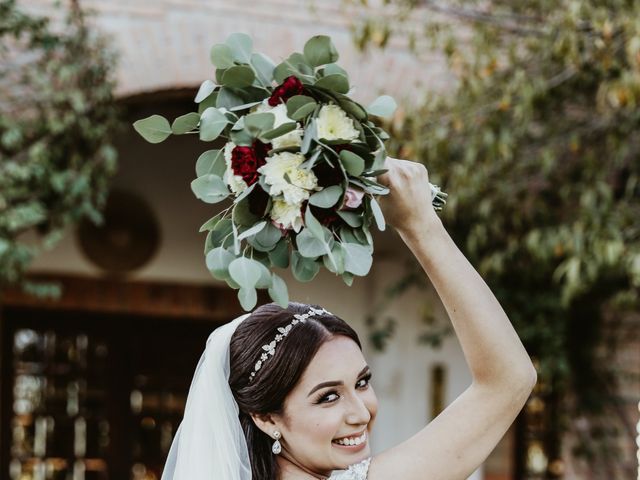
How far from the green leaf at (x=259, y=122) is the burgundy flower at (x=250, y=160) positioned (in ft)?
0.14

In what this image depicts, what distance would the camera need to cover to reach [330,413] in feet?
6.01

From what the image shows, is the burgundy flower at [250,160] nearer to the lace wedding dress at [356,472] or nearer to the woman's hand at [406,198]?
the woman's hand at [406,198]

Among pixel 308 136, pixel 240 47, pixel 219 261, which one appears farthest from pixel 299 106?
pixel 219 261

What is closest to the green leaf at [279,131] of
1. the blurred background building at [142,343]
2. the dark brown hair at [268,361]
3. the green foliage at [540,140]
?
the dark brown hair at [268,361]

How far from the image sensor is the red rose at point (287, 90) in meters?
1.68

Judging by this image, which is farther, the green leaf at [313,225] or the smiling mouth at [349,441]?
the smiling mouth at [349,441]

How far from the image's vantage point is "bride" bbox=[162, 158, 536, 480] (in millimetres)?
1684

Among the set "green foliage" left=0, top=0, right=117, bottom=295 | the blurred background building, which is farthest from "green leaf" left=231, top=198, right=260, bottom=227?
the blurred background building

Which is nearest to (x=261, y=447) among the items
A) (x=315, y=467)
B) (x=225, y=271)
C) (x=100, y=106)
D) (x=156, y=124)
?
(x=315, y=467)

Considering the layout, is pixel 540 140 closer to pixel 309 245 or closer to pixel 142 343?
pixel 142 343

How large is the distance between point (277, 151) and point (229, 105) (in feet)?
0.38

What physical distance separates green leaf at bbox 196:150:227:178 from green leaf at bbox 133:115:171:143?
0.23 ft

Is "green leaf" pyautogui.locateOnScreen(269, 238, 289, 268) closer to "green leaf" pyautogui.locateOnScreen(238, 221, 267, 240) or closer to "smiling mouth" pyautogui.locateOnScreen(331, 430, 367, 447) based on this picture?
"green leaf" pyautogui.locateOnScreen(238, 221, 267, 240)

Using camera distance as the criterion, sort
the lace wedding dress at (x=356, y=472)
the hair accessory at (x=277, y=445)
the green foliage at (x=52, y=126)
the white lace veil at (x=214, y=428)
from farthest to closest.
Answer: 1. the green foliage at (x=52, y=126)
2. the white lace veil at (x=214, y=428)
3. the hair accessory at (x=277, y=445)
4. the lace wedding dress at (x=356, y=472)
